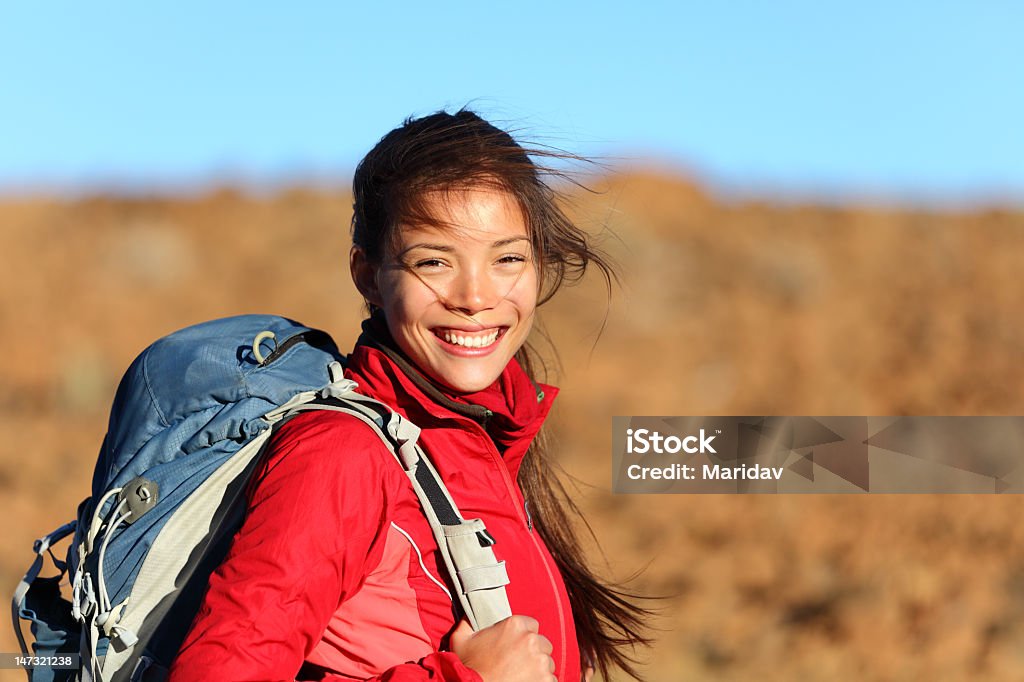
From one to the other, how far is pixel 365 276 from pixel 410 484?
52 cm

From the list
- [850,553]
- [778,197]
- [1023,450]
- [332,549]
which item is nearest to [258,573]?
[332,549]

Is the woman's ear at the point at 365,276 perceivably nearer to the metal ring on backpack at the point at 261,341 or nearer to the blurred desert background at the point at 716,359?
the metal ring on backpack at the point at 261,341

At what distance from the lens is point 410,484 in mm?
1761

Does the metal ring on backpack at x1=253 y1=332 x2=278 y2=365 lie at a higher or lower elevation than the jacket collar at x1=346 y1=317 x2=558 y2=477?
higher

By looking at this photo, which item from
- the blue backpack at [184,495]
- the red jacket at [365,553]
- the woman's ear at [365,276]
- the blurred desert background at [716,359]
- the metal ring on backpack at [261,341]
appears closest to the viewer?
the red jacket at [365,553]

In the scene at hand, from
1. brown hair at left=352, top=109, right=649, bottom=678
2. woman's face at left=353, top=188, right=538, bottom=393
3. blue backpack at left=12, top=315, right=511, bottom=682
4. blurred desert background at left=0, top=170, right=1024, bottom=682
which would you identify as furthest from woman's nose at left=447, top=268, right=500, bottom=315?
blurred desert background at left=0, top=170, right=1024, bottom=682

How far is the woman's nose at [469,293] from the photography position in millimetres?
1965

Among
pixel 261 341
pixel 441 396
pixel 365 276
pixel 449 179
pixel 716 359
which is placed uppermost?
pixel 449 179

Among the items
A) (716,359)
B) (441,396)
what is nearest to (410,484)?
(441,396)

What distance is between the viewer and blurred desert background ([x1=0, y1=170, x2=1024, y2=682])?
23.8 ft

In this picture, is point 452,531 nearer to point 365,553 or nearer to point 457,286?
point 365,553

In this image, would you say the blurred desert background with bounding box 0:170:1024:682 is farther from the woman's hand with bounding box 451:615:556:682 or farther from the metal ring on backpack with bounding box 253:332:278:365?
the woman's hand with bounding box 451:615:556:682

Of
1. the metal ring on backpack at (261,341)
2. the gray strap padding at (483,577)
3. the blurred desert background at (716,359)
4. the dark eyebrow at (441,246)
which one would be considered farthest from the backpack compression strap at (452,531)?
the blurred desert background at (716,359)

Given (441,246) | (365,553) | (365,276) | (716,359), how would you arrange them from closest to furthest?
(365,553)
(441,246)
(365,276)
(716,359)
